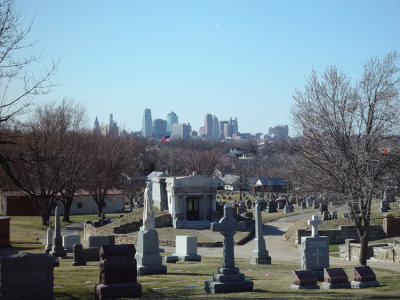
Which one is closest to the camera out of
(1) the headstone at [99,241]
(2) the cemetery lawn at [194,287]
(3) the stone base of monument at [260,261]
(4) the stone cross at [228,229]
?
(2) the cemetery lawn at [194,287]

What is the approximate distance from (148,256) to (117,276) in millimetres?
5437

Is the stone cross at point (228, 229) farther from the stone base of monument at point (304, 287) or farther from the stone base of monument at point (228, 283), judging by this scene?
the stone base of monument at point (304, 287)

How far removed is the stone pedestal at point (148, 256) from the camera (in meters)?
17.1

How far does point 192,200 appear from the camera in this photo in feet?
131

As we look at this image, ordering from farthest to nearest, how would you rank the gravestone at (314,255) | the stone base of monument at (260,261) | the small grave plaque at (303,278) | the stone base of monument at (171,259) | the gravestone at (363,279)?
the stone base of monument at (260,261) < the stone base of monument at (171,259) < the gravestone at (314,255) < the gravestone at (363,279) < the small grave plaque at (303,278)

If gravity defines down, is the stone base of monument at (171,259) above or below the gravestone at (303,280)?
below

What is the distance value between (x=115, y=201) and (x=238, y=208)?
1798 centimetres

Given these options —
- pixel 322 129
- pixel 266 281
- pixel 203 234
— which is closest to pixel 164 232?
pixel 203 234

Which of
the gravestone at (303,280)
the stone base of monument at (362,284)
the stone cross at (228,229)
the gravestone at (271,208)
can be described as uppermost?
the gravestone at (271,208)

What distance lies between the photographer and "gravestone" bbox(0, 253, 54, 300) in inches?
411

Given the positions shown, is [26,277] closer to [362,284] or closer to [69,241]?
[362,284]

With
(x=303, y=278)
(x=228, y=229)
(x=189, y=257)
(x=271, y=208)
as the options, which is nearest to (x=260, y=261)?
(x=189, y=257)

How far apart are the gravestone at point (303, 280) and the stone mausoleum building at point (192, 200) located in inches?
979

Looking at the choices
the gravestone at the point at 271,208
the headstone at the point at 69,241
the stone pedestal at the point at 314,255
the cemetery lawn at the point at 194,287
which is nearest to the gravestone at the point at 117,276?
the cemetery lawn at the point at 194,287
